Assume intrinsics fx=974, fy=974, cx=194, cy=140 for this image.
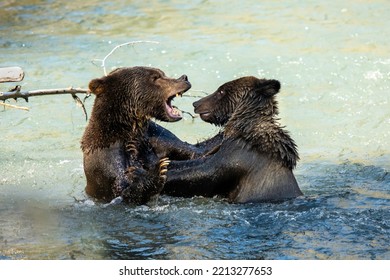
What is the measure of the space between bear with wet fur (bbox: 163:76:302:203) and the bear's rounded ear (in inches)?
40.1

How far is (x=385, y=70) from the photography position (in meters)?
15.0

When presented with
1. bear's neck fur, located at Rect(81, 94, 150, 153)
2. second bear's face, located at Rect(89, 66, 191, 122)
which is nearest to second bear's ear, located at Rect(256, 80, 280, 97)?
second bear's face, located at Rect(89, 66, 191, 122)

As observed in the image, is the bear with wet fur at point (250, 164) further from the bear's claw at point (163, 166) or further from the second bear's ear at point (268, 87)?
the bear's claw at point (163, 166)

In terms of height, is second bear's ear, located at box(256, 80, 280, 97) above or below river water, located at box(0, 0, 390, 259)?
above

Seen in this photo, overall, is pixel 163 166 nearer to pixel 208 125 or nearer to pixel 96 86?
pixel 96 86

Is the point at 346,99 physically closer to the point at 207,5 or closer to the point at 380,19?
the point at 380,19

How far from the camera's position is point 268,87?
376 inches

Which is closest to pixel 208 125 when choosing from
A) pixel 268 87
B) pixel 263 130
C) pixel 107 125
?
pixel 268 87

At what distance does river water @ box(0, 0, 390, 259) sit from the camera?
880 cm

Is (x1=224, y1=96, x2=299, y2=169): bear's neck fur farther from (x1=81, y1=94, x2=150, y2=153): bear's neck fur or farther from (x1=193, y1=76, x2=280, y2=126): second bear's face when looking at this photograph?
(x1=81, y1=94, x2=150, y2=153): bear's neck fur

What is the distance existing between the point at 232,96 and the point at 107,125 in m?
1.34

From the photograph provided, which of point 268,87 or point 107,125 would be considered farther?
point 268,87

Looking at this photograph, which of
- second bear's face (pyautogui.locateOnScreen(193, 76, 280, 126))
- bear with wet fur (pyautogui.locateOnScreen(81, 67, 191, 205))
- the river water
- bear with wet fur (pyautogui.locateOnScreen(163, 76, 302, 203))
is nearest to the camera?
the river water

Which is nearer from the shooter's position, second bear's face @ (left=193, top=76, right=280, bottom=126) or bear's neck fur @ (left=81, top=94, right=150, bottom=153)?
bear's neck fur @ (left=81, top=94, right=150, bottom=153)
